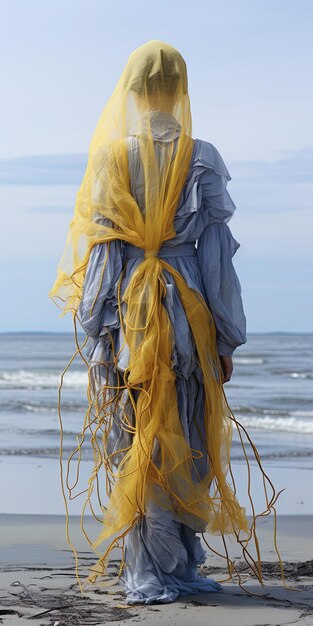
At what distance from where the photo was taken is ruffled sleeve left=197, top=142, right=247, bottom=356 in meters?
4.10

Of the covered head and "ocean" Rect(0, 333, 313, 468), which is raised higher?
the covered head

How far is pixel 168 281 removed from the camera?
4.07 metres

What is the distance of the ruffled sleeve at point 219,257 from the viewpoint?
4.10 meters

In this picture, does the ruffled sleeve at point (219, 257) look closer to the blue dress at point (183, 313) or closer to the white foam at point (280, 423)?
the blue dress at point (183, 313)

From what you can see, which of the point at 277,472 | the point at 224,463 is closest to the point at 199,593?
the point at 224,463

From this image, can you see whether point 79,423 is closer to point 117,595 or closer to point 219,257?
point 117,595

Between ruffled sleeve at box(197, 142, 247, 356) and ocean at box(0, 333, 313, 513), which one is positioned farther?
ocean at box(0, 333, 313, 513)

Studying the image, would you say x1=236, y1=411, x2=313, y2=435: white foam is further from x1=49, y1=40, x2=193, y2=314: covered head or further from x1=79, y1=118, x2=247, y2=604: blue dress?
x1=49, y1=40, x2=193, y2=314: covered head

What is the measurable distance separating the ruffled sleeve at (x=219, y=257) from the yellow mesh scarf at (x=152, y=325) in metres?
0.06

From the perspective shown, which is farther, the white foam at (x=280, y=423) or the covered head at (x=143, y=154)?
the white foam at (x=280, y=423)

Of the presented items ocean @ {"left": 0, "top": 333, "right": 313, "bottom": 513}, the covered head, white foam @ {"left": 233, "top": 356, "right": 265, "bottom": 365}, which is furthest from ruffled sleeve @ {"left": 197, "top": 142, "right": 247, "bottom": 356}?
white foam @ {"left": 233, "top": 356, "right": 265, "bottom": 365}

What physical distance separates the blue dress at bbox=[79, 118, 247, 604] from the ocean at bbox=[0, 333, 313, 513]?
270 centimetres

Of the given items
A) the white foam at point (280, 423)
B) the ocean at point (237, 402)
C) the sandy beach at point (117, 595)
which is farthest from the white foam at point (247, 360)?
the sandy beach at point (117, 595)

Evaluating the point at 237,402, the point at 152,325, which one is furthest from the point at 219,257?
the point at 237,402
